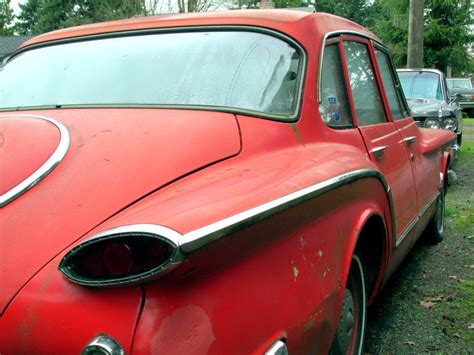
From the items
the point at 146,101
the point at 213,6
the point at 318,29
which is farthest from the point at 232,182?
the point at 213,6

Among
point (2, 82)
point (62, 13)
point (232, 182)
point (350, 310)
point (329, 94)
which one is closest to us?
point (232, 182)

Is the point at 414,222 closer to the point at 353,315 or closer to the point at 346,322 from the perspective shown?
the point at 353,315

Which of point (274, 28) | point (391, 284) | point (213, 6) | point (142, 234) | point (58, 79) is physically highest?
point (213, 6)

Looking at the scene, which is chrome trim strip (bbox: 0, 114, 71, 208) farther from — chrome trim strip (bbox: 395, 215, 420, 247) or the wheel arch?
chrome trim strip (bbox: 395, 215, 420, 247)

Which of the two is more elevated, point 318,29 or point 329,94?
point 318,29

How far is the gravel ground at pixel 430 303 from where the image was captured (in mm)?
3100

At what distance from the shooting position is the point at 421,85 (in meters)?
9.26

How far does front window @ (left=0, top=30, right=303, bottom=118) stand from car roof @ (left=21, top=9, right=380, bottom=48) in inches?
2.9

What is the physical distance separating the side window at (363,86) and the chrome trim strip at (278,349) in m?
1.67

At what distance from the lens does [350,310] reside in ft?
8.34

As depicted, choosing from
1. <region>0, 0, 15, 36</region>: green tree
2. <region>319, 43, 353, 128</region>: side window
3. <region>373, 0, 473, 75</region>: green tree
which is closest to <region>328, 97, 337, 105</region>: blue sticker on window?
<region>319, 43, 353, 128</region>: side window

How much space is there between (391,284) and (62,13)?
3635 cm

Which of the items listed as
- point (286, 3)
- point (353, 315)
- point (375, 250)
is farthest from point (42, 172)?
point (286, 3)

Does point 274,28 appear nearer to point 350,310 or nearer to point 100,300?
point 350,310
